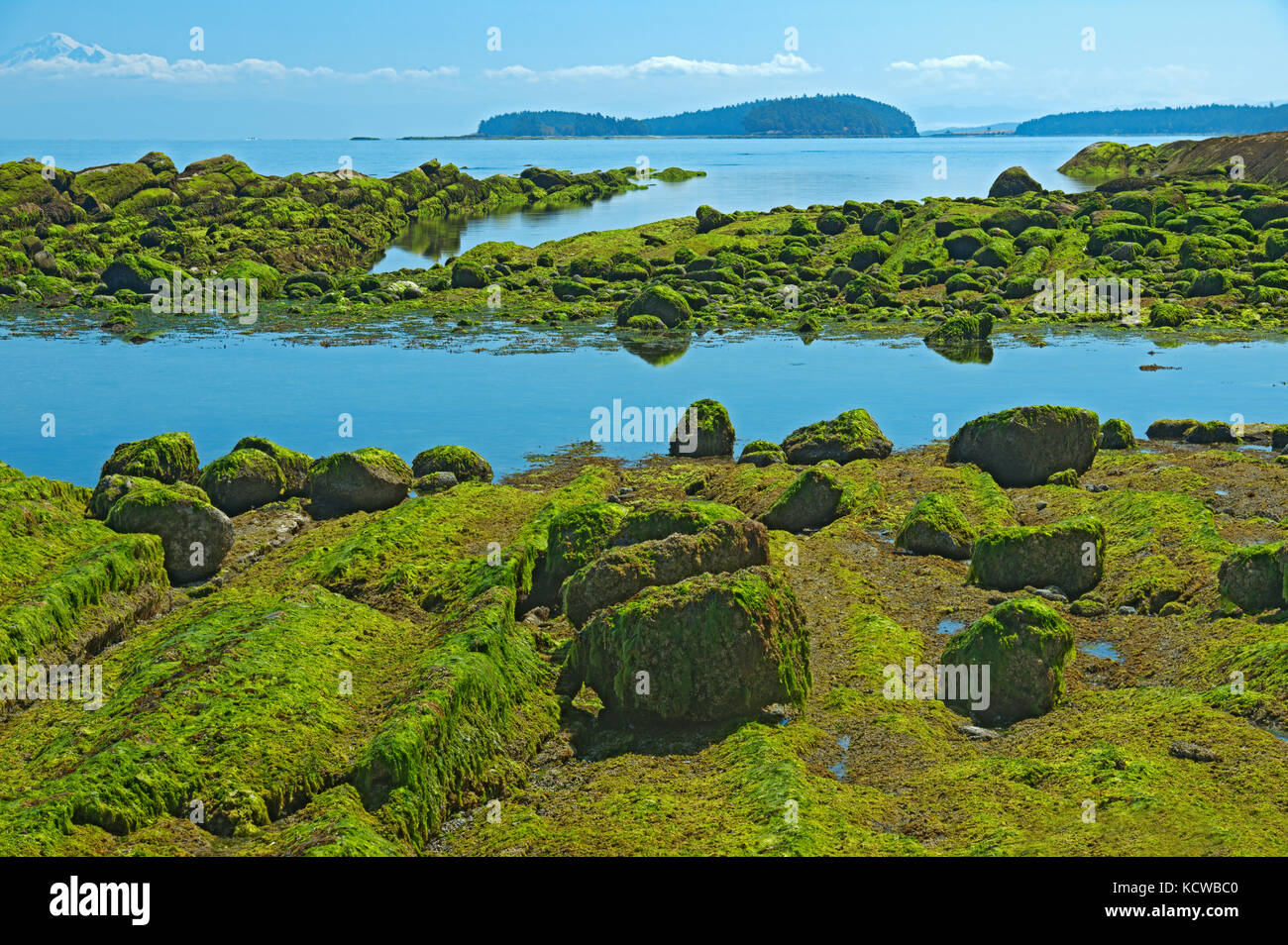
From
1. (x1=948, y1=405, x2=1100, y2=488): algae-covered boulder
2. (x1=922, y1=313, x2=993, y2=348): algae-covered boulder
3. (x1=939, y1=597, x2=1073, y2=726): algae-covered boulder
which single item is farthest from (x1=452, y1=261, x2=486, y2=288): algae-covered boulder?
(x1=939, y1=597, x2=1073, y2=726): algae-covered boulder

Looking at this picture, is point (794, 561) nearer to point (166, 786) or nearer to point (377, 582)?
point (377, 582)

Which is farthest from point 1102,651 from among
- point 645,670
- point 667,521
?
point 645,670

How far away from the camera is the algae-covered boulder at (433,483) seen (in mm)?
29422

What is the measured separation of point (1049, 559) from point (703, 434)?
13781 millimetres

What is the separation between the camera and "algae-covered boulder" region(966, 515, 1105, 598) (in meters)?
21.2

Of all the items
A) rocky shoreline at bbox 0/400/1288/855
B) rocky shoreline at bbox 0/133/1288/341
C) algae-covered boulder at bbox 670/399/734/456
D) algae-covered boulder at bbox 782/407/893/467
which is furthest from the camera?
rocky shoreline at bbox 0/133/1288/341

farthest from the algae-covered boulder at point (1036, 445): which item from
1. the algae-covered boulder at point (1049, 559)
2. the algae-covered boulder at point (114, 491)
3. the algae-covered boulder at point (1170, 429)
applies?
the algae-covered boulder at point (114, 491)

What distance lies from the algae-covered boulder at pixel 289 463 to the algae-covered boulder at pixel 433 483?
9.24ft

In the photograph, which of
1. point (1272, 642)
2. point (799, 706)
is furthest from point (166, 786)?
point (1272, 642)

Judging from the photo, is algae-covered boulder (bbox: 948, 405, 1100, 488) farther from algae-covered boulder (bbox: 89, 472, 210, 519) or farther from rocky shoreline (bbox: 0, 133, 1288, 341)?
rocky shoreline (bbox: 0, 133, 1288, 341)

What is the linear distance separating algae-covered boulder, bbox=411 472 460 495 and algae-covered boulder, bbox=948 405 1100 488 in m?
14.3

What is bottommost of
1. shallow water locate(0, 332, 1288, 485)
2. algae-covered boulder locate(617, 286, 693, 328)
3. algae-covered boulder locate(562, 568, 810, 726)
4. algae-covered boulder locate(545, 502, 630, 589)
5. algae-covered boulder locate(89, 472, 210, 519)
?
algae-covered boulder locate(562, 568, 810, 726)

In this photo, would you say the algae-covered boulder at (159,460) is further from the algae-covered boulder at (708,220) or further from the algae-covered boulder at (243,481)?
the algae-covered boulder at (708,220)
